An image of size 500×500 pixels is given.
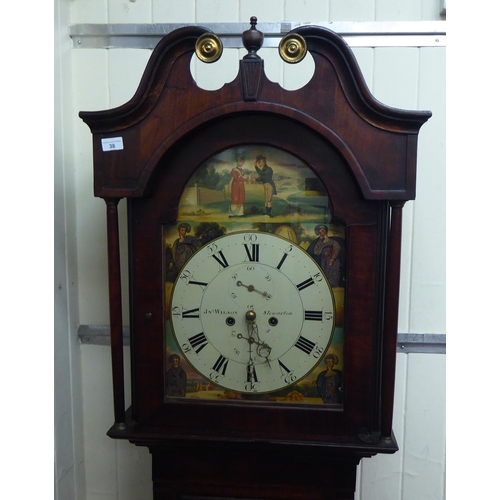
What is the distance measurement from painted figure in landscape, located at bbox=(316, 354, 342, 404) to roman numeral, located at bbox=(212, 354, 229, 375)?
7.9 inches

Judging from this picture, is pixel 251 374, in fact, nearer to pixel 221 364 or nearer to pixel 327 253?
pixel 221 364

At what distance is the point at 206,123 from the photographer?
3.07 ft

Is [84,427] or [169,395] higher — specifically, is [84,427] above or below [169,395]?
below

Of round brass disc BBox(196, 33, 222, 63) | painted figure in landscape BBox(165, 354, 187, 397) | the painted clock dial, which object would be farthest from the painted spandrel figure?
round brass disc BBox(196, 33, 222, 63)

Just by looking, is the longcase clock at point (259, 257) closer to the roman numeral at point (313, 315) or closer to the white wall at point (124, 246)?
the roman numeral at point (313, 315)

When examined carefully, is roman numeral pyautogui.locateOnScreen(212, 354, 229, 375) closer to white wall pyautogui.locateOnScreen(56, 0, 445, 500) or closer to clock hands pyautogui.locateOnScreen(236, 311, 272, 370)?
clock hands pyautogui.locateOnScreen(236, 311, 272, 370)

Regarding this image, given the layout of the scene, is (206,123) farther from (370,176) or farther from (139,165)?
(370,176)

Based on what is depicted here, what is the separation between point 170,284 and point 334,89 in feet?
1.72

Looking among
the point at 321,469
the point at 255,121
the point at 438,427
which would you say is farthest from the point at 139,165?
the point at 438,427

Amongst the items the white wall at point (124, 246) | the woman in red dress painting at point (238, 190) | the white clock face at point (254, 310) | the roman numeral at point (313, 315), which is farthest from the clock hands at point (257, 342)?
the white wall at point (124, 246)

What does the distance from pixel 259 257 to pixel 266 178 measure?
17 centimetres

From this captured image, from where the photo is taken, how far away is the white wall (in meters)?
1.25

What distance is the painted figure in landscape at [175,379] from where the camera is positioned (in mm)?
1027

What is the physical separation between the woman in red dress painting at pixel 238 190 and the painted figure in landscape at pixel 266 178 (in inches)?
1.3
